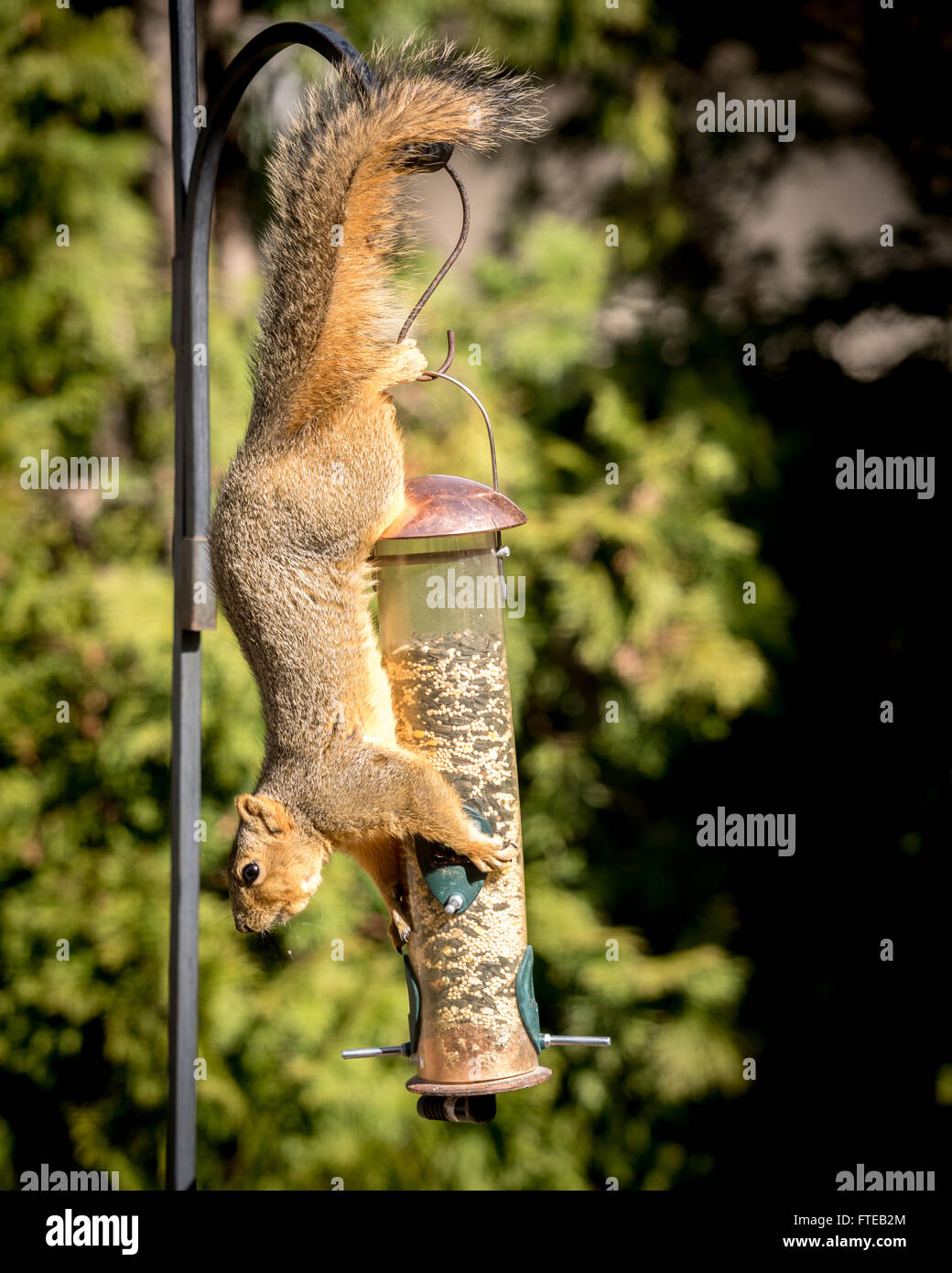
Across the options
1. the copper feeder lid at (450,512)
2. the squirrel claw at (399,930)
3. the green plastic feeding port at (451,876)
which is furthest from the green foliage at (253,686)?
the copper feeder lid at (450,512)

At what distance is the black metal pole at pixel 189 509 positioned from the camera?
53.1 inches

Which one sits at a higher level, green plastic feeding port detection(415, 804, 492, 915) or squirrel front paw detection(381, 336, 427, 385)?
squirrel front paw detection(381, 336, 427, 385)

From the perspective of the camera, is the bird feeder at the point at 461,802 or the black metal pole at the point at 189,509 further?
the bird feeder at the point at 461,802

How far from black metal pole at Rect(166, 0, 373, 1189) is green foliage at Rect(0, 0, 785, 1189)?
1461 mm

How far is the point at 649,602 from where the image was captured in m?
2.95

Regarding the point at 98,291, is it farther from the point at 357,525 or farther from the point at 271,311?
the point at 357,525

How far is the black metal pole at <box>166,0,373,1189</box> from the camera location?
A: 1.35 m

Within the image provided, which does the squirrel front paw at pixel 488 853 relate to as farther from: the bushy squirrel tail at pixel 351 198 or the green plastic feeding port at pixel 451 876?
the bushy squirrel tail at pixel 351 198

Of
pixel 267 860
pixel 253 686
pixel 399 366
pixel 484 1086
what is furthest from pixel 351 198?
pixel 253 686

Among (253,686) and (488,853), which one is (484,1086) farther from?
(253,686)

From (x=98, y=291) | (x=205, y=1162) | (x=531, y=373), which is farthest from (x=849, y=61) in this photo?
(x=205, y=1162)

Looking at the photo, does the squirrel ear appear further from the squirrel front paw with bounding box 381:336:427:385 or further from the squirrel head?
the squirrel front paw with bounding box 381:336:427:385

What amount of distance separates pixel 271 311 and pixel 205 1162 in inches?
93.2

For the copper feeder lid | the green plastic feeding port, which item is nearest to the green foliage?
the green plastic feeding port
